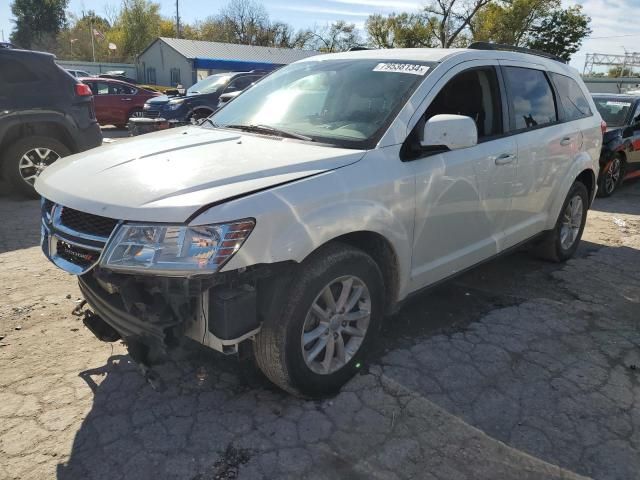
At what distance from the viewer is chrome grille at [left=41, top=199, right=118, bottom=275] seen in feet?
7.74

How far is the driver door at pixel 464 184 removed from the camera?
10.3 ft

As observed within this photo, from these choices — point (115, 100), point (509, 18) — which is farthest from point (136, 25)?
point (115, 100)

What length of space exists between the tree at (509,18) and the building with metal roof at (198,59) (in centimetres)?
1479

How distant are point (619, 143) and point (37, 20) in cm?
7776

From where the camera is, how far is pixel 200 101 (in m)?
12.7

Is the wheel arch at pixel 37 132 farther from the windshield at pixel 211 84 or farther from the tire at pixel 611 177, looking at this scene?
the tire at pixel 611 177

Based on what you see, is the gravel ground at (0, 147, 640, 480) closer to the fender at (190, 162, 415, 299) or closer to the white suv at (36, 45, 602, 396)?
the white suv at (36, 45, 602, 396)

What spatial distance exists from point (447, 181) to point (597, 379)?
4.95 ft

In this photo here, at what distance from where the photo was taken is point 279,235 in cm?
234

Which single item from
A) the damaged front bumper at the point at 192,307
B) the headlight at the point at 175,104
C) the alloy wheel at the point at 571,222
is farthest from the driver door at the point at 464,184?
the headlight at the point at 175,104

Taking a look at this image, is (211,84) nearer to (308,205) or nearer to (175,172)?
(175,172)

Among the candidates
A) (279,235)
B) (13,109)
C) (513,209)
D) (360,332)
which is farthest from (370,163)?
(13,109)

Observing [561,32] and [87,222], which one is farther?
[561,32]

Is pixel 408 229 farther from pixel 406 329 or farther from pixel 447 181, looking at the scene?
pixel 406 329
